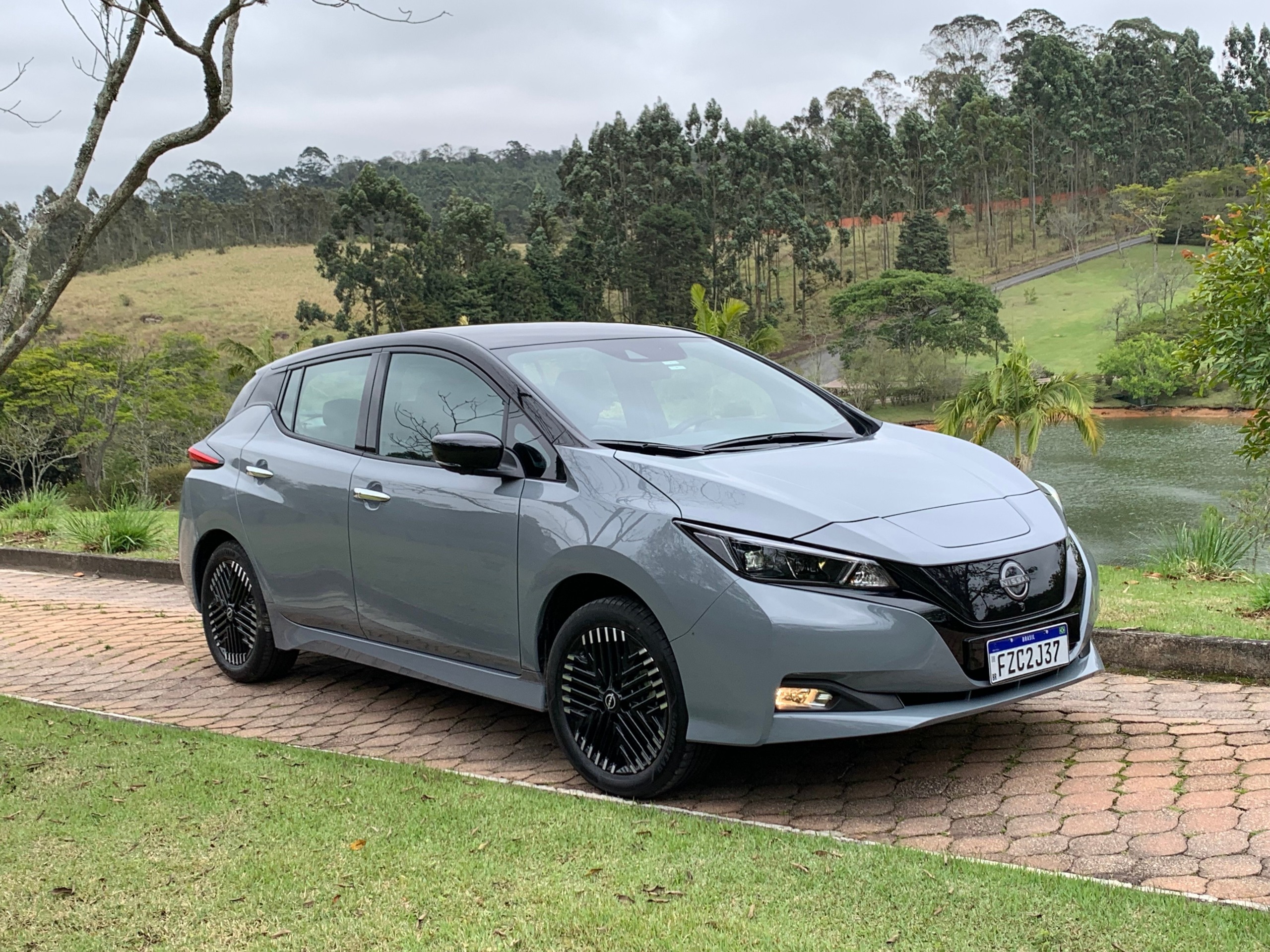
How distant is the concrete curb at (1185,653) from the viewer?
5.65 m

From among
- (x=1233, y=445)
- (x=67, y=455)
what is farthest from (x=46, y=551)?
(x=1233, y=445)

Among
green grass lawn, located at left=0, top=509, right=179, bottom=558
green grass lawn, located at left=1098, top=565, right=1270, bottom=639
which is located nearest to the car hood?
green grass lawn, located at left=1098, top=565, right=1270, bottom=639

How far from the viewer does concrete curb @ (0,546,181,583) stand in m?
11.5

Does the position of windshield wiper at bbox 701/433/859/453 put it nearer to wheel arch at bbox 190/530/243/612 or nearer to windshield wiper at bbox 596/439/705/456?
windshield wiper at bbox 596/439/705/456

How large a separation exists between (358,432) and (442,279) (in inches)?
2742

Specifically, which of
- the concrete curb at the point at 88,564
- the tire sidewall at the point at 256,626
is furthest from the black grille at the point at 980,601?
the concrete curb at the point at 88,564

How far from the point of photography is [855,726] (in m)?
3.94

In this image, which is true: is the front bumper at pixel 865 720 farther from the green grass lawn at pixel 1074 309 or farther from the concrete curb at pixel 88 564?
the green grass lawn at pixel 1074 309

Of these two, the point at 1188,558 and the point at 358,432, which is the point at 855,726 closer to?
the point at 358,432

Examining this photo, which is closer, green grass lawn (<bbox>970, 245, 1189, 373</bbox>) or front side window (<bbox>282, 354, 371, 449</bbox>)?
front side window (<bbox>282, 354, 371, 449</bbox>)

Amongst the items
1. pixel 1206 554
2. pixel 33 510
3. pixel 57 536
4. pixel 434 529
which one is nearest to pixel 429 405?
pixel 434 529

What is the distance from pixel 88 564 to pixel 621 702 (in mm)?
9750

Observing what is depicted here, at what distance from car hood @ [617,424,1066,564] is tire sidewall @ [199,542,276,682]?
8.59ft

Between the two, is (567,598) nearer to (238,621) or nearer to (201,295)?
(238,621)
